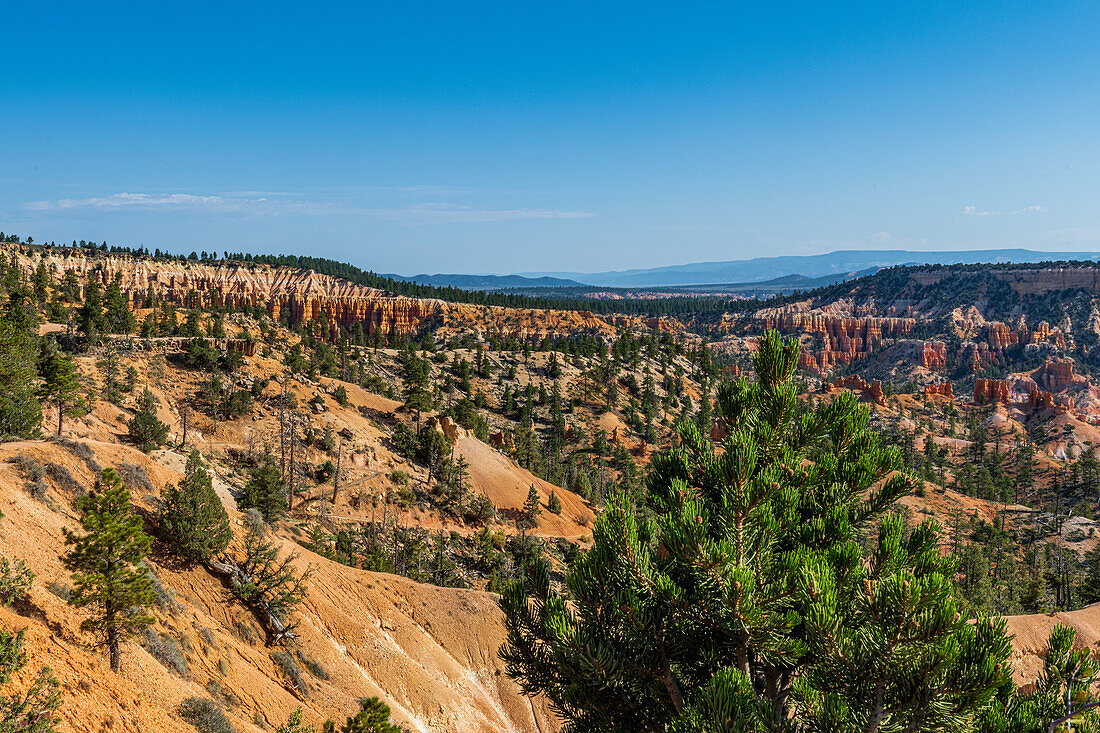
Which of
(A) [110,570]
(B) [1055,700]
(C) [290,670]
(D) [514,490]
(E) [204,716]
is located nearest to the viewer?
(B) [1055,700]

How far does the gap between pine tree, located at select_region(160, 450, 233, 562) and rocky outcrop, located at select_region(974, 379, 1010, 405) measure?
192996 mm

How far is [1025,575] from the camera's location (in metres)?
78.2

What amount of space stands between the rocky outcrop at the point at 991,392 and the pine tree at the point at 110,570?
198 metres

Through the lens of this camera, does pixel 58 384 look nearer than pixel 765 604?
No

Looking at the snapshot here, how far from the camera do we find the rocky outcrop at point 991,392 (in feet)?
549

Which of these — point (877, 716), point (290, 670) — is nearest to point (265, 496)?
point (290, 670)

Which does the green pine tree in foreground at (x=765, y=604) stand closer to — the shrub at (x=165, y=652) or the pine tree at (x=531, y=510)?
the shrub at (x=165, y=652)

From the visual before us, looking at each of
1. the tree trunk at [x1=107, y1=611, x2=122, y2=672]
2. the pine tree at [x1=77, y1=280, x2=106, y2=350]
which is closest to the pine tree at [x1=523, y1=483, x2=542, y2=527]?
the pine tree at [x1=77, y1=280, x2=106, y2=350]

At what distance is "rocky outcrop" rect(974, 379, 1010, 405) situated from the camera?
167m

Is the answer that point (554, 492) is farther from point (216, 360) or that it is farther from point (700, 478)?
point (700, 478)

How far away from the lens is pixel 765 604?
741 cm

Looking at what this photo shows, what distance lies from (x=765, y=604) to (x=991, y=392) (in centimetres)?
20210

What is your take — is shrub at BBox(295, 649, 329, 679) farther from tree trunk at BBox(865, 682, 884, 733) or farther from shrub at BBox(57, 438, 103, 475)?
tree trunk at BBox(865, 682, 884, 733)

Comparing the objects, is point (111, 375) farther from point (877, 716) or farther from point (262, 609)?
point (877, 716)
